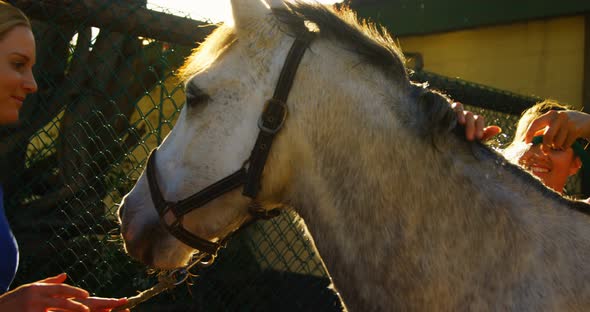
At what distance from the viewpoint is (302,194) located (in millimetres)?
1622

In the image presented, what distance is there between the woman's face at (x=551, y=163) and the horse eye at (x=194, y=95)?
1302 millimetres

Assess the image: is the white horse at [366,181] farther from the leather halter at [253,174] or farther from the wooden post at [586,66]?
the wooden post at [586,66]

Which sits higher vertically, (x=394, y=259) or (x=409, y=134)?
(x=409, y=134)

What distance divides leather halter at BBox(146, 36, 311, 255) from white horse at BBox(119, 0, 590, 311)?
0.02m

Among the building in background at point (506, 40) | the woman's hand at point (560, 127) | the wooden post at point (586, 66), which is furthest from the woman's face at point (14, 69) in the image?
the wooden post at point (586, 66)

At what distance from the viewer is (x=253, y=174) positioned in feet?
5.21

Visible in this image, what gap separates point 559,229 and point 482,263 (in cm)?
24

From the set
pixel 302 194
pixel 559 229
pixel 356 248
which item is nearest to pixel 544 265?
pixel 559 229

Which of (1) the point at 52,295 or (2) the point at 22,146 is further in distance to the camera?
(2) the point at 22,146

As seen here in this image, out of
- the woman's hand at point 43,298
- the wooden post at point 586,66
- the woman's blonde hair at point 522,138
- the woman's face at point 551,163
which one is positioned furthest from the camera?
the wooden post at point 586,66

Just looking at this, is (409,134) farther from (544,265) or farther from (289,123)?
(544,265)

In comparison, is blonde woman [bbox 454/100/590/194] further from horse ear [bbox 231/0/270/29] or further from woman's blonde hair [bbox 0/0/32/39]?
woman's blonde hair [bbox 0/0/32/39]

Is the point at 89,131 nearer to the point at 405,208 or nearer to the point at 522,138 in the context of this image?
the point at 405,208

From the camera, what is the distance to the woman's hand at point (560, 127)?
2073mm
